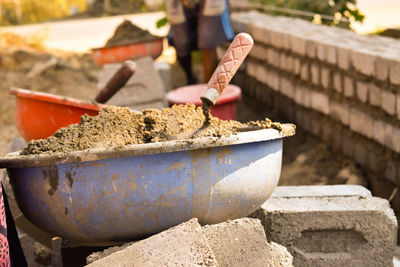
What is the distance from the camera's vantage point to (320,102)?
4.50 m

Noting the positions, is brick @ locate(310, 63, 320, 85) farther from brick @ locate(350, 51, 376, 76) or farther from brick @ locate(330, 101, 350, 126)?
brick @ locate(350, 51, 376, 76)

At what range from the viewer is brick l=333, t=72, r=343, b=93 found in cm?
414

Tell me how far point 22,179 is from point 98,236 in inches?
14.5

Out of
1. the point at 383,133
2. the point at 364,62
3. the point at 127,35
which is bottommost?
the point at 383,133

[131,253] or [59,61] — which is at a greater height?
[131,253]

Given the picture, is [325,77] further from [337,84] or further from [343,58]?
[343,58]

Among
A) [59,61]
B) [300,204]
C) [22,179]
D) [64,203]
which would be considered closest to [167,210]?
[64,203]

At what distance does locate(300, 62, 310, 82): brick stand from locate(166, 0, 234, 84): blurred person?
995 mm

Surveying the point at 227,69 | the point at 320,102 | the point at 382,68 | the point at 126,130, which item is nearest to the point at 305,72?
the point at 320,102

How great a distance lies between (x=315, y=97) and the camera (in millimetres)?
4574

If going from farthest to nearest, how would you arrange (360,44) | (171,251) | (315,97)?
(315,97), (360,44), (171,251)

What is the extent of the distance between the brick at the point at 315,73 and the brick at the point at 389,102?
3.17ft

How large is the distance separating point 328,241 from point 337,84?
1.73 meters

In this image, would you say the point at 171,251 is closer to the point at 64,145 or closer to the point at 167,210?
the point at 167,210
